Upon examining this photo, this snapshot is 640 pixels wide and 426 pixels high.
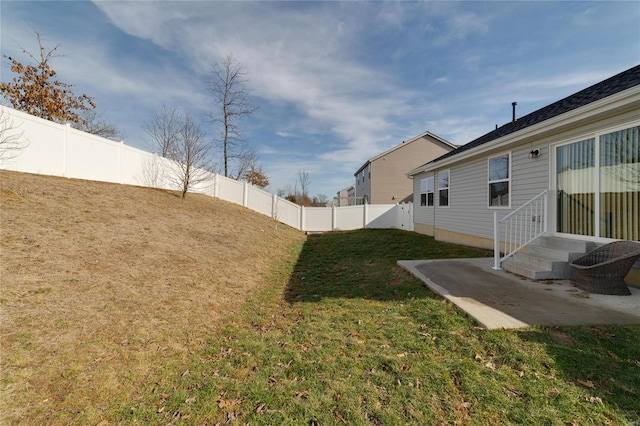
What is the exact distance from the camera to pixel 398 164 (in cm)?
2548

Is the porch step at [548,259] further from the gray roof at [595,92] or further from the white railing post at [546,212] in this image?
the gray roof at [595,92]

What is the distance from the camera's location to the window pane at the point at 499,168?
7.25 metres

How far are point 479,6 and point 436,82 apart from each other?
4.57 metres

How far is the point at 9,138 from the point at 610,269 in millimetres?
13734

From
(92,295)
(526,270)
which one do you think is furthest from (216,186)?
(526,270)

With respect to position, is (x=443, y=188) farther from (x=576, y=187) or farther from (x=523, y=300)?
(x=523, y=300)

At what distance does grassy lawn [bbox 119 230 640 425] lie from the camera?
6.50 feet

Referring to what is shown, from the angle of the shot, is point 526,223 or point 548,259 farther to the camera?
point 526,223

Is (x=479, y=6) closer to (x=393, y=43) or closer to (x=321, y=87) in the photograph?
(x=393, y=43)

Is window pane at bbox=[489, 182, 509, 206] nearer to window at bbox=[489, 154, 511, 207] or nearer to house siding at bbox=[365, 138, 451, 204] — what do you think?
window at bbox=[489, 154, 511, 207]

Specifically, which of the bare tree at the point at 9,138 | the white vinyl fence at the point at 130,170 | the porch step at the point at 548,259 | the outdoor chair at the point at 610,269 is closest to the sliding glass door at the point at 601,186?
the porch step at the point at 548,259

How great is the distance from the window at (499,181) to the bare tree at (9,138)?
45.4ft

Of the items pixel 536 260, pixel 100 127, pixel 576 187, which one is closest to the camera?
pixel 536 260

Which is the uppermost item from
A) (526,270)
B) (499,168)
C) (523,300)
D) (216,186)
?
(216,186)
